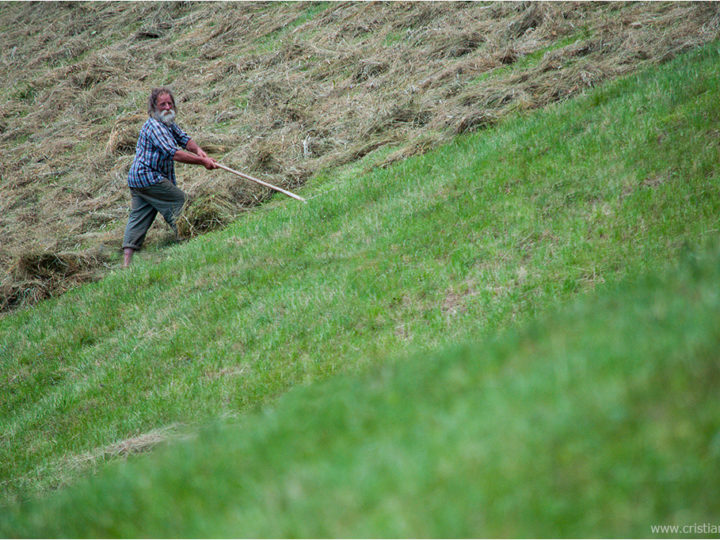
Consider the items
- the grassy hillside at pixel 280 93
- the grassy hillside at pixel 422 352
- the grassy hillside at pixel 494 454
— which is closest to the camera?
the grassy hillside at pixel 494 454

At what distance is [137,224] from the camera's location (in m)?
10.9

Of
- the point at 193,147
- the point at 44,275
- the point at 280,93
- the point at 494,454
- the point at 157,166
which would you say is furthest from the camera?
the point at 280,93

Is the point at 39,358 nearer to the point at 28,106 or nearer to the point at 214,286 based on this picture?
the point at 214,286

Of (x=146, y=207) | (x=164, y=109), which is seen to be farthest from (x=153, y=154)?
(x=146, y=207)

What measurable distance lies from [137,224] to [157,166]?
42.1 inches

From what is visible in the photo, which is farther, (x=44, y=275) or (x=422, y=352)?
(x=44, y=275)

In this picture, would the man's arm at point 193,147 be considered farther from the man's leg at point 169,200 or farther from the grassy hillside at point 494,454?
the grassy hillside at point 494,454

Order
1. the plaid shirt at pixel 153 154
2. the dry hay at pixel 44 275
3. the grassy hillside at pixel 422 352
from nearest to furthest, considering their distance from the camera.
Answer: the grassy hillside at pixel 422 352, the plaid shirt at pixel 153 154, the dry hay at pixel 44 275

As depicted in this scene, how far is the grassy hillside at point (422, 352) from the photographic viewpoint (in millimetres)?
1861

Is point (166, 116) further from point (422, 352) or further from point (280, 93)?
point (422, 352)

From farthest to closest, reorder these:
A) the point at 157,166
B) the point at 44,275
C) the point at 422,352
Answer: the point at 44,275
the point at 157,166
the point at 422,352

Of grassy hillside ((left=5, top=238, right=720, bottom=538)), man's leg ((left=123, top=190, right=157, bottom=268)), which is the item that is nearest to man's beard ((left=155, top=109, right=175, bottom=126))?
man's leg ((left=123, top=190, right=157, bottom=268))

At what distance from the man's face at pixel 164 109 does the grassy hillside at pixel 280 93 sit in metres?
1.50

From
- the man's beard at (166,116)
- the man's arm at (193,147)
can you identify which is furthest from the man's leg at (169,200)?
the man's beard at (166,116)
